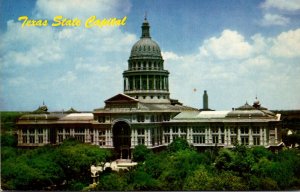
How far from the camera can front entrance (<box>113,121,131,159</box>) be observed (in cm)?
7525

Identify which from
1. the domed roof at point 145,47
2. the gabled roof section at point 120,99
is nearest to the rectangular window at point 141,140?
the gabled roof section at point 120,99

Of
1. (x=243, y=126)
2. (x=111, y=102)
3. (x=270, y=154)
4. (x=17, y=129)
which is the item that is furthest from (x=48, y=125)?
(x=270, y=154)

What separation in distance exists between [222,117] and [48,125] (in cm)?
2986

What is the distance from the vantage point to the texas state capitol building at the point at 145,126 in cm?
7212

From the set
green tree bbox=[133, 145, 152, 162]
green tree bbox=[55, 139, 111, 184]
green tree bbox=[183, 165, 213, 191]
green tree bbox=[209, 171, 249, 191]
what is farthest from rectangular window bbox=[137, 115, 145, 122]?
green tree bbox=[209, 171, 249, 191]

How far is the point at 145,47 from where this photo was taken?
86.7 metres

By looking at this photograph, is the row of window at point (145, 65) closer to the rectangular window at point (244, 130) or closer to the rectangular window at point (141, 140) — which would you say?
the rectangular window at point (141, 140)

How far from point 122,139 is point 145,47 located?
20093 millimetres

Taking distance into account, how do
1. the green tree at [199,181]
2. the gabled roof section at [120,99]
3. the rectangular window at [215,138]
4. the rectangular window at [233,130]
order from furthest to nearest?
the rectangular window at [215,138], the gabled roof section at [120,99], the rectangular window at [233,130], the green tree at [199,181]

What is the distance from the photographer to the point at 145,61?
282ft

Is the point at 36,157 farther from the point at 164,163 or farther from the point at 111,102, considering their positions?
the point at 111,102

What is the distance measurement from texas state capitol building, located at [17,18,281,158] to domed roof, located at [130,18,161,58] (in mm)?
10196

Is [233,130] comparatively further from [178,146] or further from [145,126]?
[145,126]

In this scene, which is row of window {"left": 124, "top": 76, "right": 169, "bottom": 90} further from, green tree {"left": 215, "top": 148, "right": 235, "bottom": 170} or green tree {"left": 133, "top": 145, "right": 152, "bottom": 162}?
green tree {"left": 215, "top": 148, "right": 235, "bottom": 170}
